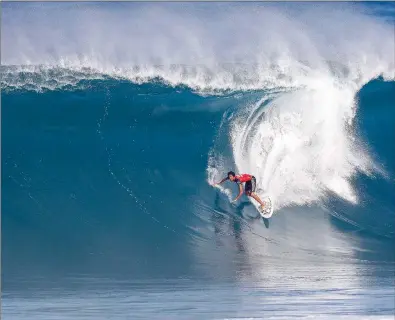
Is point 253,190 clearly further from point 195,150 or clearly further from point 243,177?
point 195,150

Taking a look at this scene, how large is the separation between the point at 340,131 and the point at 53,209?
3.85 metres

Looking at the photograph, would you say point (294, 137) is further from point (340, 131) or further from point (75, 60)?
point (75, 60)

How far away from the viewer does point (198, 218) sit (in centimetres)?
788

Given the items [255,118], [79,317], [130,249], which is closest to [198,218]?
[130,249]

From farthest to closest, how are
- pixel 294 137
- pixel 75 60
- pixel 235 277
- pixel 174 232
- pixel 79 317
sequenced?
pixel 75 60, pixel 294 137, pixel 174 232, pixel 235 277, pixel 79 317

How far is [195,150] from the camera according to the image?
8.45 m

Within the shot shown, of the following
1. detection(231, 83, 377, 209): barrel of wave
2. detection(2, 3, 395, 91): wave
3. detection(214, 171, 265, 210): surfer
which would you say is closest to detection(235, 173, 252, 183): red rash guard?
detection(214, 171, 265, 210): surfer

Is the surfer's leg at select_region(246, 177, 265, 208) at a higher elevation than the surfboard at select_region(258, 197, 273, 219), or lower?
higher

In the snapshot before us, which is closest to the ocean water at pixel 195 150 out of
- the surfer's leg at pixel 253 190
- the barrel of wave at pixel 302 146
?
the barrel of wave at pixel 302 146

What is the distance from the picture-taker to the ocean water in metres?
7.22

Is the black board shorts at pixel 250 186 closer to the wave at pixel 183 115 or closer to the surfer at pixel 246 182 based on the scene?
the surfer at pixel 246 182

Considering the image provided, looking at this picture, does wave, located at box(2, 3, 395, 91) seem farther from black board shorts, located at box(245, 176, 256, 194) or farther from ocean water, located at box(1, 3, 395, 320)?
black board shorts, located at box(245, 176, 256, 194)

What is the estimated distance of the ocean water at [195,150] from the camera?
7.22m

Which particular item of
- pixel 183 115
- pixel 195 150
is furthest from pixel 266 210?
pixel 183 115
